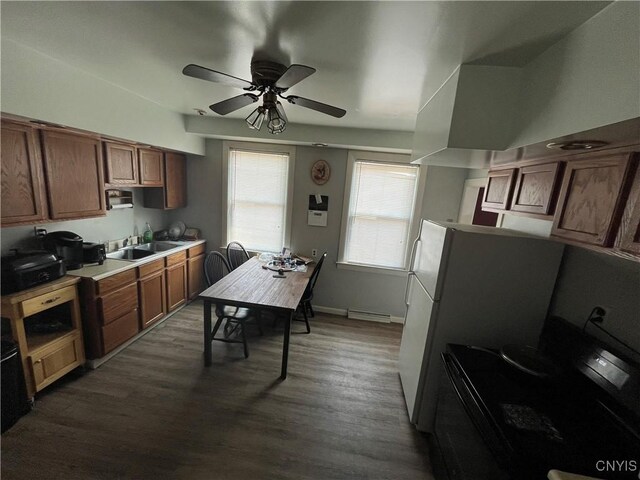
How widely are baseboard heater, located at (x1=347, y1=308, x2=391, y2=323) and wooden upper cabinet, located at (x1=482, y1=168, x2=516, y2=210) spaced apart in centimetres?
213

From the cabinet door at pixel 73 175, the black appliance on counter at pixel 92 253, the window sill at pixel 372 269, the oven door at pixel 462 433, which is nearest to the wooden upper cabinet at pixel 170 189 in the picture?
the cabinet door at pixel 73 175

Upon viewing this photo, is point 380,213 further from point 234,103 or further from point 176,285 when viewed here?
point 176,285

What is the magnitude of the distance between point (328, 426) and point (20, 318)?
7.66 ft

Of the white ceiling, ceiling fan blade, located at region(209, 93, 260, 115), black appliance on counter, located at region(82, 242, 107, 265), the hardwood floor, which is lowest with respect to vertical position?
the hardwood floor

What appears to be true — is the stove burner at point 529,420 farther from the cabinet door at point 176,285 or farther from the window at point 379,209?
the cabinet door at point 176,285

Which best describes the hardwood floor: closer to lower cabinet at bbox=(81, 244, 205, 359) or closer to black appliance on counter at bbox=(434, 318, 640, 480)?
lower cabinet at bbox=(81, 244, 205, 359)

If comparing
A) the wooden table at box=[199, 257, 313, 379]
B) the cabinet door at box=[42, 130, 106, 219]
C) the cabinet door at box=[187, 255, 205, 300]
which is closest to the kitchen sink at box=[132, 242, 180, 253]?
the cabinet door at box=[187, 255, 205, 300]

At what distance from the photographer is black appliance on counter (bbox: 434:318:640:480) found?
1.01 m

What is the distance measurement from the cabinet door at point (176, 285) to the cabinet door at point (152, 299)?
0.10 metres

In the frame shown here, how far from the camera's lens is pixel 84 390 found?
2.11 m

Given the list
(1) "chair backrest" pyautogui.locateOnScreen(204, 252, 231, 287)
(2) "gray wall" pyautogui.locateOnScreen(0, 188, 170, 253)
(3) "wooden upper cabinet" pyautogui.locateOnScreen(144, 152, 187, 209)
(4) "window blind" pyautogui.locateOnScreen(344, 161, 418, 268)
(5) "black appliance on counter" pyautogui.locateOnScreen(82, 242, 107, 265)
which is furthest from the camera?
(4) "window blind" pyautogui.locateOnScreen(344, 161, 418, 268)

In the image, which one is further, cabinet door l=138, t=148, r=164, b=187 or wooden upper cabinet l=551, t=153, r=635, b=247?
cabinet door l=138, t=148, r=164, b=187

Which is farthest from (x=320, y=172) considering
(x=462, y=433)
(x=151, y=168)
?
(x=462, y=433)

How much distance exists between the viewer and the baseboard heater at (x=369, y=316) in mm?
3699
